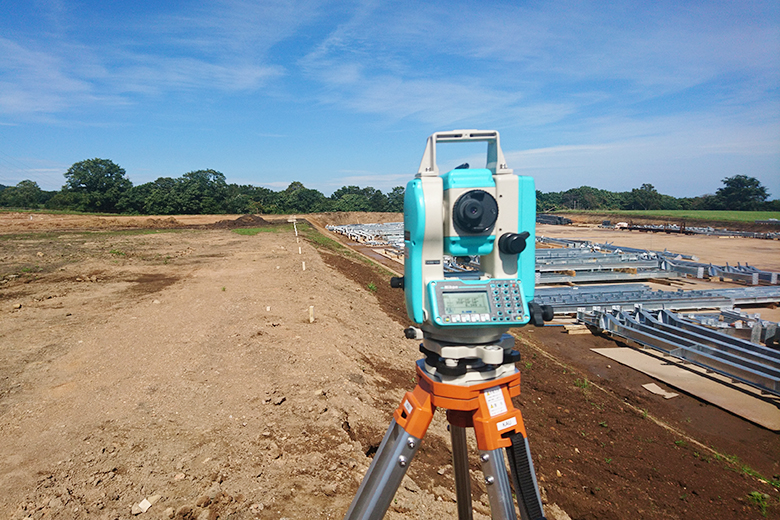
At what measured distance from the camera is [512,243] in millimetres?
1933

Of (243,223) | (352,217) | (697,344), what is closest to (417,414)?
(697,344)

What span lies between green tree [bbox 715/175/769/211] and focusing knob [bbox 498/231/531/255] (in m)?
111

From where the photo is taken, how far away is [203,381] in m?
5.56

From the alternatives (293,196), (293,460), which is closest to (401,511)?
(293,460)

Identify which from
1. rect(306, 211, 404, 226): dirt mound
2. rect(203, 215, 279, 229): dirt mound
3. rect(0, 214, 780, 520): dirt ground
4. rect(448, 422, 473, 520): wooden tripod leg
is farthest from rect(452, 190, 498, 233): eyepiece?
rect(306, 211, 404, 226): dirt mound

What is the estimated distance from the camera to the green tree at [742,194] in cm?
8488

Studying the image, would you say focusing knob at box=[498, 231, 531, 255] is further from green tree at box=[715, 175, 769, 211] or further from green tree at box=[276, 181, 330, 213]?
green tree at box=[715, 175, 769, 211]

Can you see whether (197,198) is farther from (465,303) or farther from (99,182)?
(465,303)

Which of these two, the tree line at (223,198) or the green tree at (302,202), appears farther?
the green tree at (302,202)

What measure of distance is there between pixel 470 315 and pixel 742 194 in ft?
374

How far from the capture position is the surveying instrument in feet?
6.03

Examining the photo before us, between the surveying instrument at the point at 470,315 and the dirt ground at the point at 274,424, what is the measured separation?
6.72 feet

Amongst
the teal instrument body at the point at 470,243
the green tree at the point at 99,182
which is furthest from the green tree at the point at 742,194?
the green tree at the point at 99,182

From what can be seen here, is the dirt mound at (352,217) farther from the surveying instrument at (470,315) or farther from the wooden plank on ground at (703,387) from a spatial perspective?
the surveying instrument at (470,315)
